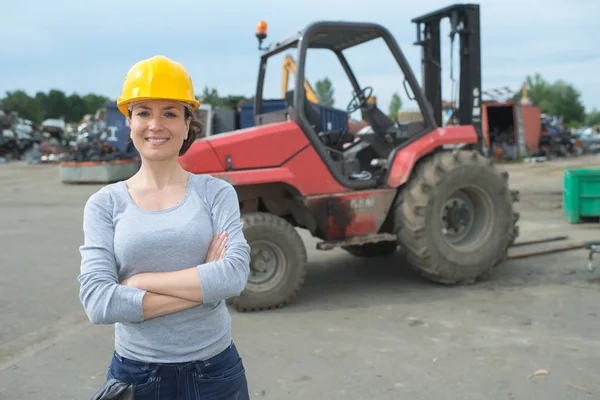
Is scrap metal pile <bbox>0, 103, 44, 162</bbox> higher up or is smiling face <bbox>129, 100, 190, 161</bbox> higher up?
scrap metal pile <bbox>0, 103, 44, 162</bbox>

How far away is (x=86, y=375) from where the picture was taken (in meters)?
3.97

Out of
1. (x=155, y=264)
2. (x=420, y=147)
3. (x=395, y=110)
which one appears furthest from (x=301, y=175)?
(x=395, y=110)

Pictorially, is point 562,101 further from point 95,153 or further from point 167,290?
point 167,290

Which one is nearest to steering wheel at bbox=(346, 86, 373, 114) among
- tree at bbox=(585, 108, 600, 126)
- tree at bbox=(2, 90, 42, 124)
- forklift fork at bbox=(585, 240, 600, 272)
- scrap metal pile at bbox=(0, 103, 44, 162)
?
forklift fork at bbox=(585, 240, 600, 272)

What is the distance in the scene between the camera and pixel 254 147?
550cm

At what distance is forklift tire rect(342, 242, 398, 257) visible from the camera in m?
7.43

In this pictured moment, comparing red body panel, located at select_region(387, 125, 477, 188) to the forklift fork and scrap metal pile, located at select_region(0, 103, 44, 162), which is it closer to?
the forklift fork

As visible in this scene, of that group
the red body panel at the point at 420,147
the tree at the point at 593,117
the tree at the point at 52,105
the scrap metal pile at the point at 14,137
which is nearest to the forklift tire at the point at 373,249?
the red body panel at the point at 420,147

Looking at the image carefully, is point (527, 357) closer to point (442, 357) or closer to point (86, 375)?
point (442, 357)

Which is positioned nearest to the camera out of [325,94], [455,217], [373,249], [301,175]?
[301,175]

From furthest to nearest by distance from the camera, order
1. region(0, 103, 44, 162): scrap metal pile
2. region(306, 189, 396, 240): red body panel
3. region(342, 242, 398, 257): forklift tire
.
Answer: region(0, 103, 44, 162): scrap metal pile < region(342, 242, 398, 257): forklift tire < region(306, 189, 396, 240): red body panel

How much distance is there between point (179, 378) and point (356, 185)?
404 centimetres

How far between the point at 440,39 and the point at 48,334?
508 cm

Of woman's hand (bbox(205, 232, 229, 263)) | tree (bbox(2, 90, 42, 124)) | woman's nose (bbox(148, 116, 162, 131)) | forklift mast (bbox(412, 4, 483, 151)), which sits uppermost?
tree (bbox(2, 90, 42, 124))
